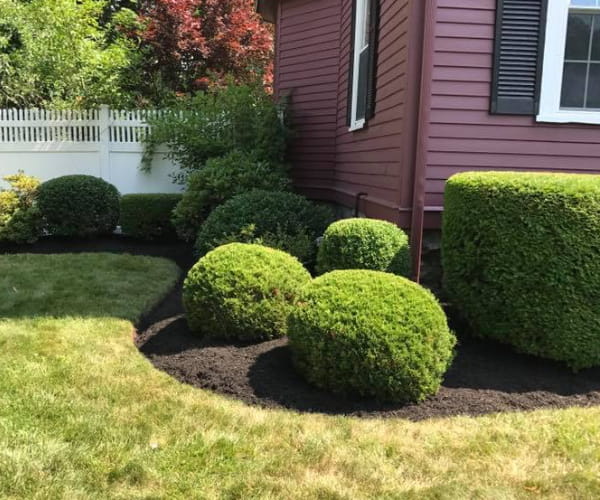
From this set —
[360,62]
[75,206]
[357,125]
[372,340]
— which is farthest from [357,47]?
[372,340]

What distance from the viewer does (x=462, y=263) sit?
3990 millimetres

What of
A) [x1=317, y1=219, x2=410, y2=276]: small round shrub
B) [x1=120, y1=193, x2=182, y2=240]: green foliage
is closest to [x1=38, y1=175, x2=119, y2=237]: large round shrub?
[x1=120, y1=193, x2=182, y2=240]: green foliage

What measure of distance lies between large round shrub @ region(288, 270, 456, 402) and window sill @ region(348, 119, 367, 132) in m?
3.14

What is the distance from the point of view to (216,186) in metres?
6.97

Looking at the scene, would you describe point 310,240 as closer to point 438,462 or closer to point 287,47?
point 438,462

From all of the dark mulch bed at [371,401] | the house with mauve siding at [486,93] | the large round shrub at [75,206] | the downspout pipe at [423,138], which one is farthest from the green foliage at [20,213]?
the downspout pipe at [423,138]

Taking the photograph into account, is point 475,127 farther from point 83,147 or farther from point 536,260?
point 83,147

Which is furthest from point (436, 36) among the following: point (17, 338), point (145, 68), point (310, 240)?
point (145, 68)

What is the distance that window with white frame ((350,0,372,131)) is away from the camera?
650cm

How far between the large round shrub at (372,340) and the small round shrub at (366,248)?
73 cm

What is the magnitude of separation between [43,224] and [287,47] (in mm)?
4591

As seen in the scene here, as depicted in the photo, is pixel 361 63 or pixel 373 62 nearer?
pixel 373 62

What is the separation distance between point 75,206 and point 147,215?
0.95 meters

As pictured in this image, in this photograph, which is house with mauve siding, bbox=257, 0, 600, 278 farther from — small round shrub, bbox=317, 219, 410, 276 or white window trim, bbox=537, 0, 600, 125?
small round shrub, bbox=317, 219, 410, 276
